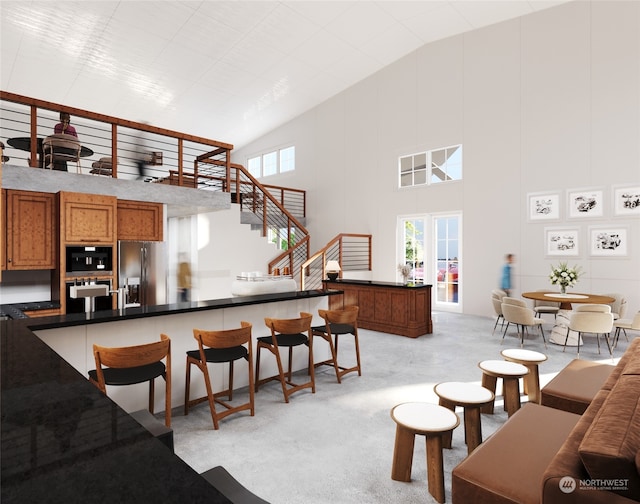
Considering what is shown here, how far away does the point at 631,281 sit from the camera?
6.72 metres

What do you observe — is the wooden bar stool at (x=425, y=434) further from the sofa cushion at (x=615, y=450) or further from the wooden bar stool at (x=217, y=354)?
the wooden bar stool at (x=217, y=354)

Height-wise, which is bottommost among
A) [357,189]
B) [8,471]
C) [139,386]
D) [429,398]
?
[429,398]

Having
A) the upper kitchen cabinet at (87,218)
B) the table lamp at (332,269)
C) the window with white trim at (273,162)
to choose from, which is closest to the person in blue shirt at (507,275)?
the table lamp at (332,269)

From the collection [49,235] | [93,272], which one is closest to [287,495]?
[93,272]

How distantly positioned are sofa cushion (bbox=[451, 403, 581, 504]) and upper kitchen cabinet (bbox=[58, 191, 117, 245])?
193 inches

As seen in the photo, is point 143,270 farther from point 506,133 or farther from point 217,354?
point 506,133

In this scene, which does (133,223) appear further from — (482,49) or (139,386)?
(482,49)

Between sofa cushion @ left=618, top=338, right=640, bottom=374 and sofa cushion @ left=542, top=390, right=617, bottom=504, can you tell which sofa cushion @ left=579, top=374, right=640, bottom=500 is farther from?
sofa cushion @ left=618, top=338, right=640, bottom=374

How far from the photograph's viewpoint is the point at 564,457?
147 centimetres

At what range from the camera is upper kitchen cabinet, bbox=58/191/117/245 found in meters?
4.70

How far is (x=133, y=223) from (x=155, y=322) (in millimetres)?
2708

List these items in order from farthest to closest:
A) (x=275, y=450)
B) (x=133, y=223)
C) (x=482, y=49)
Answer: (x=482, y=49), (x=133, y=223), (x=275, y=450)

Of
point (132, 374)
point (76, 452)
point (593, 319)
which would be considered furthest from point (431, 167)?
point (76, 452)

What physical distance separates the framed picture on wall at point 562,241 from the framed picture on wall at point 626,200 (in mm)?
721
